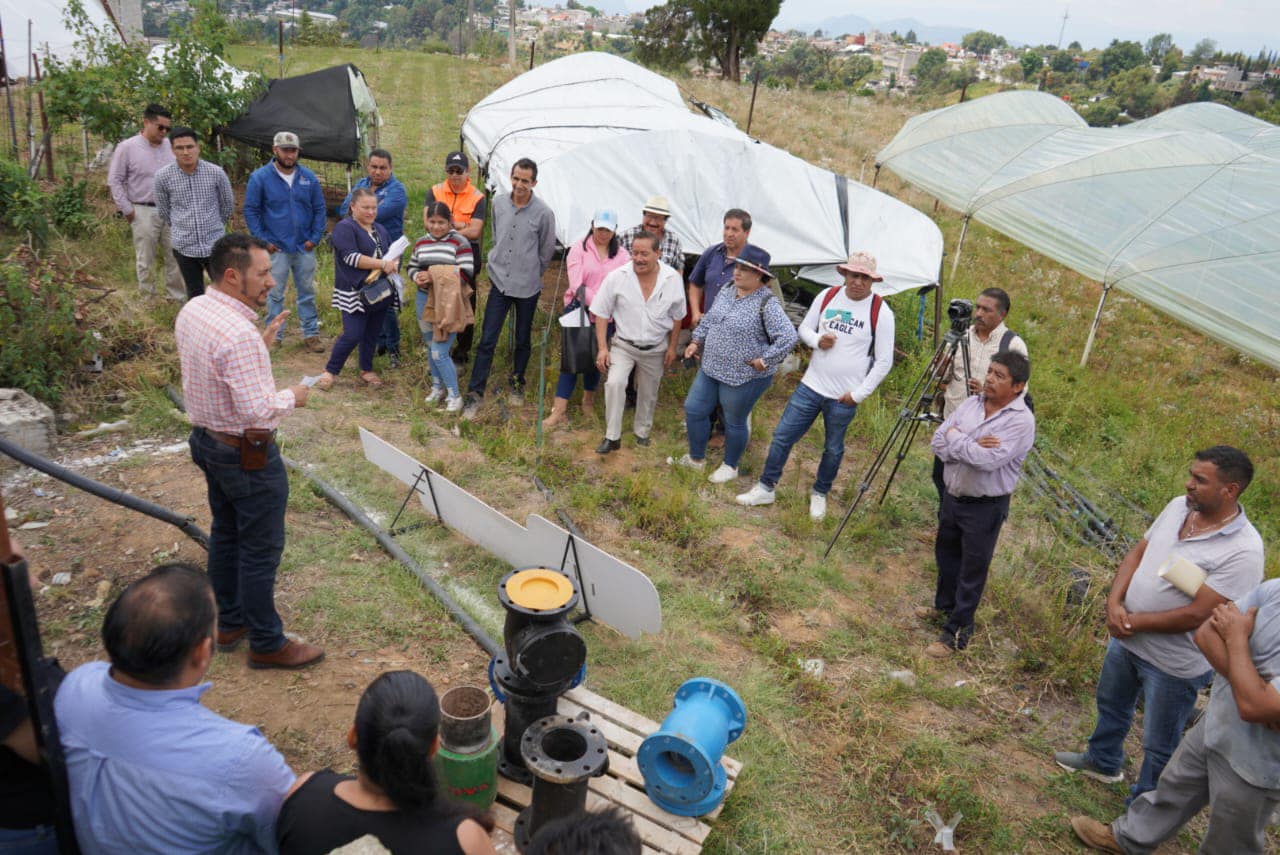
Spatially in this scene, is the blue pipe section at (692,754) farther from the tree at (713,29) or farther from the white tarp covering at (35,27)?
the tree at (713,29)

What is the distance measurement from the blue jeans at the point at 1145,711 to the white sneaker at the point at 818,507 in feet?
7.46

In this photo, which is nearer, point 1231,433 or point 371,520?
point 371,520

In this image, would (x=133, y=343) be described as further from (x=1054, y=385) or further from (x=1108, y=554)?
(x=1054, y=385)

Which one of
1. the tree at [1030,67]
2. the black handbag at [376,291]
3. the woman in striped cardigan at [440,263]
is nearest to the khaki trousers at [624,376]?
the woman in striped cardigan at [440,263]

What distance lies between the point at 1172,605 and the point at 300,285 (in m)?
6.76

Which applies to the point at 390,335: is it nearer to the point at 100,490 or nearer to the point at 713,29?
the point at 100,490

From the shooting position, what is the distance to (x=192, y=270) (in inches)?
261

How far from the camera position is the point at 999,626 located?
4941 mm

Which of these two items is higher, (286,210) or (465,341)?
(286,210)

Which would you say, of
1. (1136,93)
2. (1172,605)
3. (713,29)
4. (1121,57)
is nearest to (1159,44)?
(1121,57)

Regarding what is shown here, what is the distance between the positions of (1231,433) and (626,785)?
27.5ft

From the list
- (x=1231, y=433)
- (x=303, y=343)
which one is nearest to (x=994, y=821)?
(x=303, y=343)

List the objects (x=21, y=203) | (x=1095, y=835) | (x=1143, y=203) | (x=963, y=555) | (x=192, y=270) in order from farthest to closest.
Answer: (x=1143, y=203) < (x=21, y=203) < (x=192, y=270) < (x=963, y=555) < (x=1095, y=835)

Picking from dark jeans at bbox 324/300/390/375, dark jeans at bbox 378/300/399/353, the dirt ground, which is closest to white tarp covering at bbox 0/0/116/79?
dark jeans at bbox 378/300/399/353
